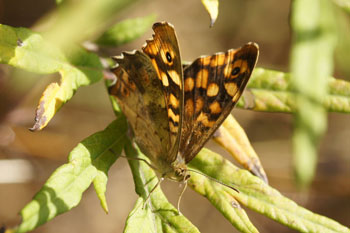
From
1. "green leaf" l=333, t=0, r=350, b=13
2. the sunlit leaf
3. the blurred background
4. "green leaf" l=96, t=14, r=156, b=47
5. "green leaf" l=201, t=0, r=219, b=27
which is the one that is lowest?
the blurred background

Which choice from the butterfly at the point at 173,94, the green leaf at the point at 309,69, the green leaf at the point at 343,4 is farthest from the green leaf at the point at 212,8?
the green leaf at the point at 343,4

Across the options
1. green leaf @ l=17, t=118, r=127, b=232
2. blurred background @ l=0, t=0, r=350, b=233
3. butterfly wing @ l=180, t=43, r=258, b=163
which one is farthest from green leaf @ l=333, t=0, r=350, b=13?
blurred background @ l=0, t=0, r=350, b=233

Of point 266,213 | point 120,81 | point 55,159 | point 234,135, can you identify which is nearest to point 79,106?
point 55,159

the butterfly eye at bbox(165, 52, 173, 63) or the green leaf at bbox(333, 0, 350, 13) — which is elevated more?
the green leaf at bbox(333, 0, 350, 13)

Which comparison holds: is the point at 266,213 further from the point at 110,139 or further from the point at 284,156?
the point at 284,156

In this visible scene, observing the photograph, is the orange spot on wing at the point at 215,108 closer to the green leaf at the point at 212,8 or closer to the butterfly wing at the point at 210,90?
the butterfly wing at the point at 210,90

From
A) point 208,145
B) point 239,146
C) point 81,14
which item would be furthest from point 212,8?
point 208,145

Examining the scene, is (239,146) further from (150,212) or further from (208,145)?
(208,145)

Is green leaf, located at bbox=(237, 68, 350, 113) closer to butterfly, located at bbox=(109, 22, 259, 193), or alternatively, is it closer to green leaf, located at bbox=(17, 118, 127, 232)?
butterfly, located at bbox=(109, 22, 259, 193)
